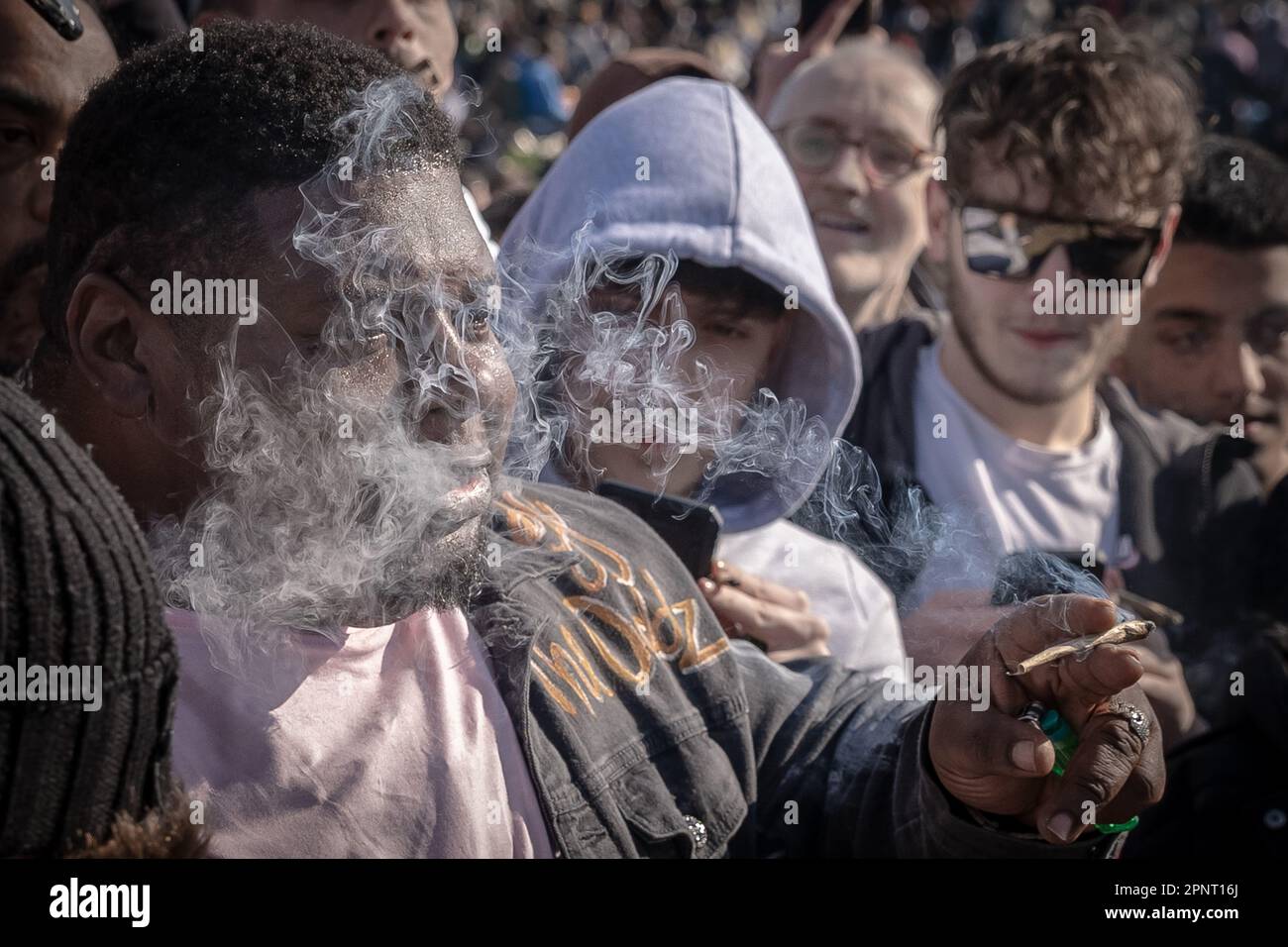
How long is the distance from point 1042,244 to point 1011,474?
0.53 meters

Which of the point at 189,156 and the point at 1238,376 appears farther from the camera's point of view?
the point at 1238,376

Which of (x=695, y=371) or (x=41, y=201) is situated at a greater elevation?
(x=41, y=201)

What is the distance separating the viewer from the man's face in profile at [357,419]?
5.18 ft

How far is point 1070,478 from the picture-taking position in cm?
300

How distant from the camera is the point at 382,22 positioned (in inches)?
101

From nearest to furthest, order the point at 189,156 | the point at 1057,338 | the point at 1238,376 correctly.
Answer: the point at 189,156
the point at 1057,338
the point at 1238,376

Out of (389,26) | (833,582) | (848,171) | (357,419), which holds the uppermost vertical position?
(389,26)

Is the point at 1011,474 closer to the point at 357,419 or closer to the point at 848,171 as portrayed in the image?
the point at 848,171

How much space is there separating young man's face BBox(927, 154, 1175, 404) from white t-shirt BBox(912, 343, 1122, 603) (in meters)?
0.11

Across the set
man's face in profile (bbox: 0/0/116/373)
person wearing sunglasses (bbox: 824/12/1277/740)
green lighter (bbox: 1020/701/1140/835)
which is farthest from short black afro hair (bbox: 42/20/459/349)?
person wearing sunglasses (bbox: 824/12/1277/740)

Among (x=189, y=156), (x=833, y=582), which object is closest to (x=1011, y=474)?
(x=833, y=582)

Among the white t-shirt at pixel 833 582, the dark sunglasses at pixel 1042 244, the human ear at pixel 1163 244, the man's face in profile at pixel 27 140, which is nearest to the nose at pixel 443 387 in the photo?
the man's face in profile at pixel 27 140

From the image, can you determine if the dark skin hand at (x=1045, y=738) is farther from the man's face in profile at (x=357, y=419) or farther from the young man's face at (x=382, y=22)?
the young man's face at (x=382, y=22)
